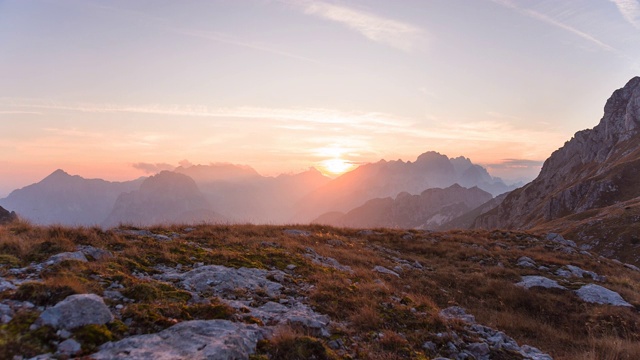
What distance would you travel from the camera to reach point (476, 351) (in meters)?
8.79

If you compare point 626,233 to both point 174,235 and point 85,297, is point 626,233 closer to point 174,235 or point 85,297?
point 174,235

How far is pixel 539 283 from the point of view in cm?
1784

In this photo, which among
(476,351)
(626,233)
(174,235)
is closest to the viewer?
(476,351)

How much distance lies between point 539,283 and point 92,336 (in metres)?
20.4

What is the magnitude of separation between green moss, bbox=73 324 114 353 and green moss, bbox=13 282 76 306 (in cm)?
147

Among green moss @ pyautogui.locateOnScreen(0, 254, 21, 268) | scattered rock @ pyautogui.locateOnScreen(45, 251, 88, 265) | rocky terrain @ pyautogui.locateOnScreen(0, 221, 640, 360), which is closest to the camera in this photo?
rocky terrain @ pyautogui.locateOnScreen(0, 221, 640, 360)

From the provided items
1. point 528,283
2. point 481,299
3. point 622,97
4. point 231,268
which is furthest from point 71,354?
point 622,97

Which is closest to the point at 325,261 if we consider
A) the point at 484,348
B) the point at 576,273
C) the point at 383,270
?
the point at 383,270

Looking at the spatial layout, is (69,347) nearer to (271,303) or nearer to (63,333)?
(63,333)

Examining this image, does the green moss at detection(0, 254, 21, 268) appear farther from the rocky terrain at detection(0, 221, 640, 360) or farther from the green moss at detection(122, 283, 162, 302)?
the green moss at detection(122, 283, 162, 302)

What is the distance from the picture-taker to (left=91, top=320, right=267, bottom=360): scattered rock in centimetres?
598

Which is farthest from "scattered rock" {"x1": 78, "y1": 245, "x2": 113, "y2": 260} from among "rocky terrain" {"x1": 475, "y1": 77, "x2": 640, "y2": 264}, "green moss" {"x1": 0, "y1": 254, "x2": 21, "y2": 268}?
"rocky terrain" {"x1": 475, "y1": 77, "x2": 640, "y2": 264}

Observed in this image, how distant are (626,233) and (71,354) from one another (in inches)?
2718

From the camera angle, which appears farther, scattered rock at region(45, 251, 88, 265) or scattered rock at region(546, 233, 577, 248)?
scattered rock at region(546, 233, 577, 248)
